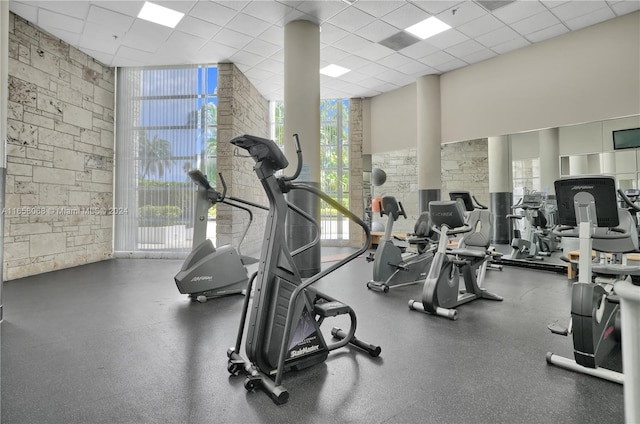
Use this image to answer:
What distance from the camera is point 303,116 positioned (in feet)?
17.9

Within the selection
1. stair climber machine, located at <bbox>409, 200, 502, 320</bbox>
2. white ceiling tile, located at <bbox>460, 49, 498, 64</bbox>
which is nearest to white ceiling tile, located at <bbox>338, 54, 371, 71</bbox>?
white ceiling tile, located at <bbox>460, 49, 498, 64</bbox>

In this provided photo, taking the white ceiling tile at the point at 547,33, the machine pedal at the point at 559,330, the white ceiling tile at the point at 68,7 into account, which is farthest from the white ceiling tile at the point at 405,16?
the machine pedal at the point at 559,330

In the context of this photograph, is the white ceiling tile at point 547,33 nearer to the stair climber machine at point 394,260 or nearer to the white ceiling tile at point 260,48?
the stair climber machine at point 394,260

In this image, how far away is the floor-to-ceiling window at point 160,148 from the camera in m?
6.96

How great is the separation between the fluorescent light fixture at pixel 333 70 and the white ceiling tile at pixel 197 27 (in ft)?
7.58

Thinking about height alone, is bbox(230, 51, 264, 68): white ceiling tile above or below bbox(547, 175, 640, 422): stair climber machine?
above

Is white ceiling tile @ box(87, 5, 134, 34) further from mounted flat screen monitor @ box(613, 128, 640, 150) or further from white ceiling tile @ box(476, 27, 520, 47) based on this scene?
mounted flat screen monitor @ box(613, 128, 640, 150)

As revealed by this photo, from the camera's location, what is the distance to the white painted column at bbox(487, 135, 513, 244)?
6.37 meters

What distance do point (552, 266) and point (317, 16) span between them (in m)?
5.33

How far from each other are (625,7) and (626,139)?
1.80 meters

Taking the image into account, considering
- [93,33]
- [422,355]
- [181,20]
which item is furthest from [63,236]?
[422,355]

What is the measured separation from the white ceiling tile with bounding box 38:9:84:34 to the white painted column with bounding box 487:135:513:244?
23.5 feet

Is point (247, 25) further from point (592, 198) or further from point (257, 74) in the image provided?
point (592, 198)

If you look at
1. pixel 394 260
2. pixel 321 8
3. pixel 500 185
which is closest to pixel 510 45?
pixel 500 185
